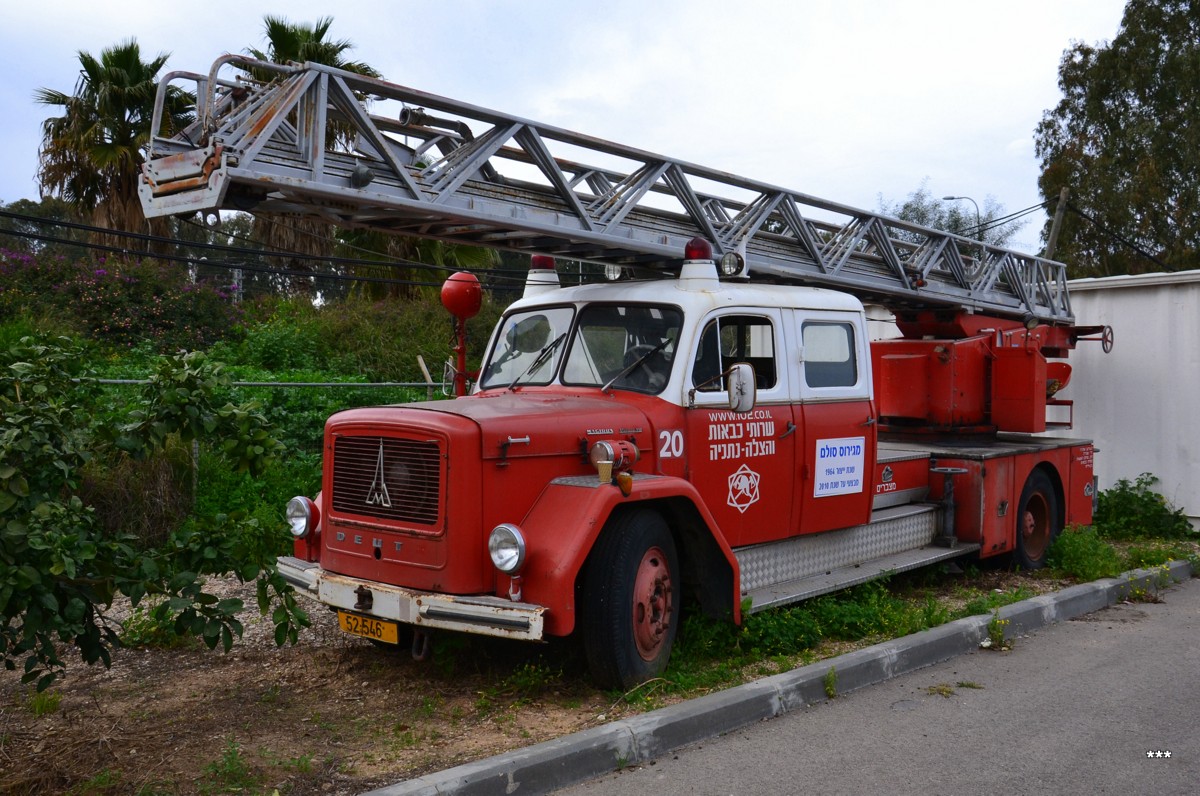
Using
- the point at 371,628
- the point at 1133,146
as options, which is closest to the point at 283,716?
the point at 371,628

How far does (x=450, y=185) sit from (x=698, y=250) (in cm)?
173

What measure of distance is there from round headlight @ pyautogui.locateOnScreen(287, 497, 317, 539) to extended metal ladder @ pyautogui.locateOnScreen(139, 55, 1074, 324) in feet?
5.26

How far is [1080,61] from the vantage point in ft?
113

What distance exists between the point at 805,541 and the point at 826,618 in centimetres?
54

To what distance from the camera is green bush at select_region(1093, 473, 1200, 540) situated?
11.0 m

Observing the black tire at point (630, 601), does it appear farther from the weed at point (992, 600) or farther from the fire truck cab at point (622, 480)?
the weed at point (992, 600)

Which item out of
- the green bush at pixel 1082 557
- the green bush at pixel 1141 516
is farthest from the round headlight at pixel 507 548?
the green bush at pixel 1141 516

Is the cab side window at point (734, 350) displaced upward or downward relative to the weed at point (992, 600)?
upward

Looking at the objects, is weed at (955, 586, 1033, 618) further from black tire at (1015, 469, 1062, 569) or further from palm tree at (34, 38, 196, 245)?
palm tree at (34, 38, 196, 245)

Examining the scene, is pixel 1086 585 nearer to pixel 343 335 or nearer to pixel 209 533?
pixel 209 533

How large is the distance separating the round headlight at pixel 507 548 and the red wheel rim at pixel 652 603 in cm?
77

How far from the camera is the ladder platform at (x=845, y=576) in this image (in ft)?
20.7

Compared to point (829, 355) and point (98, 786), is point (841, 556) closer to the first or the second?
point (829, 355)

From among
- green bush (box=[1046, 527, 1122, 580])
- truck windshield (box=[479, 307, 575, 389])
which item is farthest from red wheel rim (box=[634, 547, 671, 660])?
green bush (box=[1046, 527, 1122, 580])
